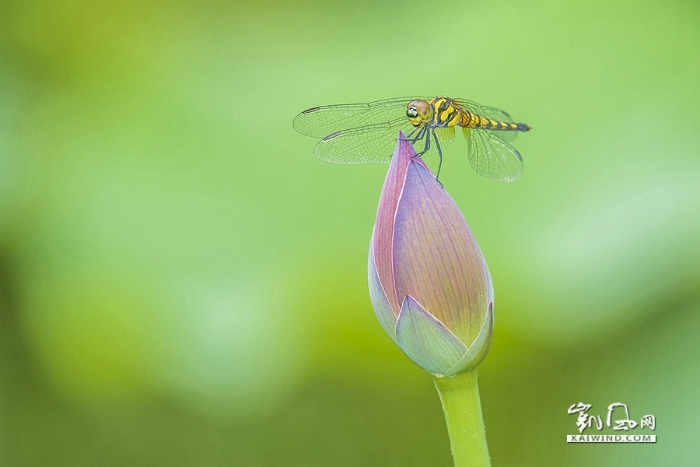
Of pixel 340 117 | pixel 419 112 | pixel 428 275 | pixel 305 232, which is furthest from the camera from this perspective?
pixel 305 232

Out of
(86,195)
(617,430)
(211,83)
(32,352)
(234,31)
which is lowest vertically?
(617,430)

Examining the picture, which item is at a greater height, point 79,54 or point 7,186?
point 79,54

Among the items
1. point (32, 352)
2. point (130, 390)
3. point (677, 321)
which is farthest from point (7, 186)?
point (677, 321)

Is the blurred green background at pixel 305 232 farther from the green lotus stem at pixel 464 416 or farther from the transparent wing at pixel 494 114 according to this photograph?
the green lotus stem at pixel 464 416

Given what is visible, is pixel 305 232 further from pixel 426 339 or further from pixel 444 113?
pixel 426 339

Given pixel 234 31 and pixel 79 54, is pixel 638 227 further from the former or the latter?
pixel 79 54

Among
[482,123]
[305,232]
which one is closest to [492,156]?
[482,123]

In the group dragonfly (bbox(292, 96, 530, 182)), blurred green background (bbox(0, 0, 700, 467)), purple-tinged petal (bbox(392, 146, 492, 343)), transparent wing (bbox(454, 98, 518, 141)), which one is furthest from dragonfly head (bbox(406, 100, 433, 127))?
blurred green background (bbox(0, 0, 700, 467))
